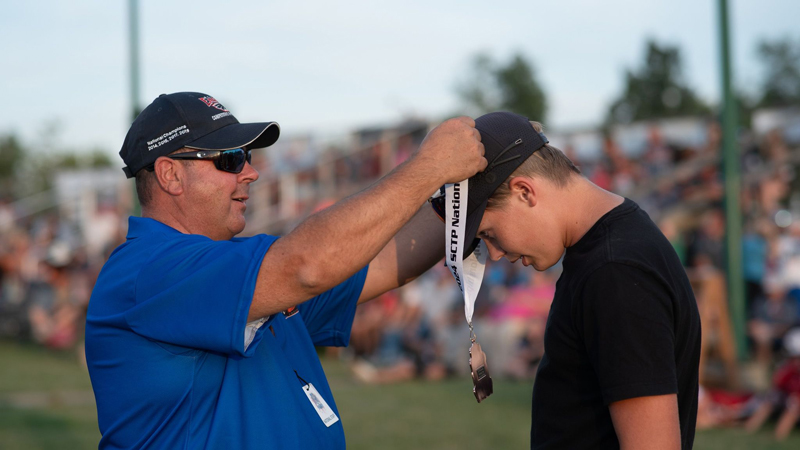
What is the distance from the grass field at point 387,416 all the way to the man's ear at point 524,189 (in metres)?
5.33

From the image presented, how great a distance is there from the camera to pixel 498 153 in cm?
249

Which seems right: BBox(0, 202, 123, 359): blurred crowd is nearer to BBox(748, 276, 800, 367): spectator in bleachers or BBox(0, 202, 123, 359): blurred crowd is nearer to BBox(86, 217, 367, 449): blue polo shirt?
BBox(748, 276, 800, 367): spectator in bleachers

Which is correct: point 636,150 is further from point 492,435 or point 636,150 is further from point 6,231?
point 6,231

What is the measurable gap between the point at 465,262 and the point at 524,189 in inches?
17.8

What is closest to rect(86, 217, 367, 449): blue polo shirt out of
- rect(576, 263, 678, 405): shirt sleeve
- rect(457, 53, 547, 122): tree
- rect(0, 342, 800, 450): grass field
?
rect(576, 263, 678, 405): shirt sleeve

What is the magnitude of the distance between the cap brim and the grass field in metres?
5.30

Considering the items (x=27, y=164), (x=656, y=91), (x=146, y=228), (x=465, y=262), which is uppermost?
(x=146, y=228)

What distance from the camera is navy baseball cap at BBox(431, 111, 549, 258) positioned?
2479mm

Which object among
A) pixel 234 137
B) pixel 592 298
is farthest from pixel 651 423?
pixel 234 137

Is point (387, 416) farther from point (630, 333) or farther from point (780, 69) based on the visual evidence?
point (780, 69)

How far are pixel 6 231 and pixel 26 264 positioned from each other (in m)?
3.44

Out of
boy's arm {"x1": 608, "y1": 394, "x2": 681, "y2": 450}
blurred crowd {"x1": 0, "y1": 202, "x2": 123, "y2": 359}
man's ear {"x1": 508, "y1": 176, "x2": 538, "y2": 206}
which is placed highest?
man's ear {"x1": 508, "y1": 176, "x2": 538, "y2": 206}

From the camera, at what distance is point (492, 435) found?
7.87m

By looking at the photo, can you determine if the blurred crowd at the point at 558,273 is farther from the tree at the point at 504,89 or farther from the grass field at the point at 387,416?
the tree at the point at 504,89
